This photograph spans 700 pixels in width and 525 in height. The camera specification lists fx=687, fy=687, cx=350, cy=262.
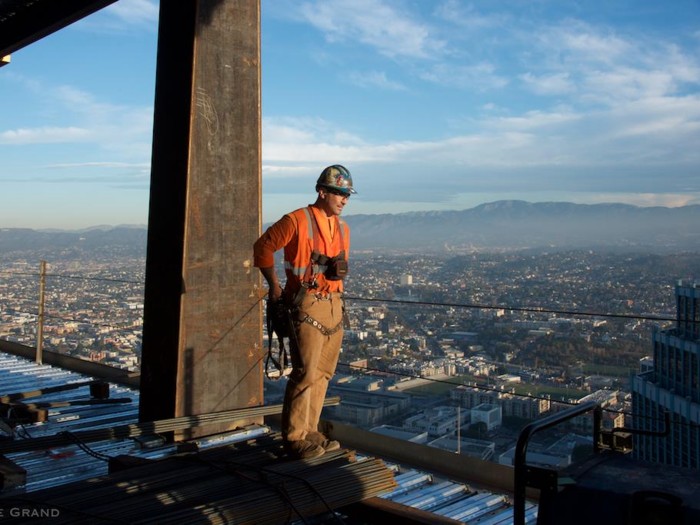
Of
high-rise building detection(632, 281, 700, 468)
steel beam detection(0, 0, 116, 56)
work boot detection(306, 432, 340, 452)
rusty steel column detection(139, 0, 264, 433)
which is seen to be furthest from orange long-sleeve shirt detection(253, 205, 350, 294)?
steel beam detection(0, 0, 116, 56)

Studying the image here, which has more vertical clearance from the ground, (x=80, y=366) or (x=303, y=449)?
Result: (x=303, y=449)

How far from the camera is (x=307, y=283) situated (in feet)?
16.0

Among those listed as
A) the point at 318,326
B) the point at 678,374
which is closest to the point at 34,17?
the point at 318,326

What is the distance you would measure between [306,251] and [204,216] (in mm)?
1481

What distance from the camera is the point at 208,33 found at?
5980 millimetres

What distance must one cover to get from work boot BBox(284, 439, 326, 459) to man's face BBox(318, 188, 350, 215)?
1665 millimetres

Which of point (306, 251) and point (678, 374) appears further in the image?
point (678, 374)

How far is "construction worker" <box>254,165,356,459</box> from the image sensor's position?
4.80 meters

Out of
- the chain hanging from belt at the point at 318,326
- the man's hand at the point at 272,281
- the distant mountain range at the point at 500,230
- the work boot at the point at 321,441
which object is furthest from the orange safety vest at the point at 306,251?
the distant mountain range at the point at 500,230

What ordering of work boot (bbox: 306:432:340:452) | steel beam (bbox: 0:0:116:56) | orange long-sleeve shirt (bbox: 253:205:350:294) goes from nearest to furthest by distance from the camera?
orange long-sleeve shirt (bbox: 253:205:350:294)
work boot (bbox: 306:432:340:452)
steel beam (bbox: 0:0:116:56)

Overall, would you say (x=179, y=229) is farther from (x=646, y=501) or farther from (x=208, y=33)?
(x=646, y=501)

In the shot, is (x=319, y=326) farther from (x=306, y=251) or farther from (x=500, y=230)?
(x=500, y=230)

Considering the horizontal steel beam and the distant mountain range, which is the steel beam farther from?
the distant mountain range

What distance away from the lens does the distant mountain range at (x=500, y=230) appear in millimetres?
24781
